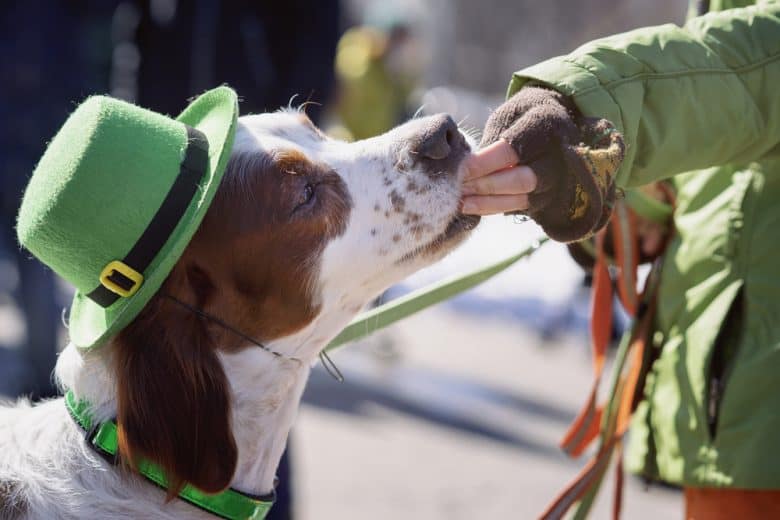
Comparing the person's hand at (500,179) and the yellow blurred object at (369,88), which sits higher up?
the person's hand at (500,179)

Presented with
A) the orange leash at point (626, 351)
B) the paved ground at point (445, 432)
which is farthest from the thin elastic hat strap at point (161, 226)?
the paved ground at point (445, 432)

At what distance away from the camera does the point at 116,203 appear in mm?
1936

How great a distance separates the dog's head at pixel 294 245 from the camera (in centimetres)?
216

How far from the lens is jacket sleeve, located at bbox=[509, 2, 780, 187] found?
6.07 ft

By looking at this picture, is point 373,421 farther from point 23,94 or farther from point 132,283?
point 132,283

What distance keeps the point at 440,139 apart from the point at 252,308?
495 millimetres

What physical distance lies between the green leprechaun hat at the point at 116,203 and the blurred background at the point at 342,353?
0.93 m

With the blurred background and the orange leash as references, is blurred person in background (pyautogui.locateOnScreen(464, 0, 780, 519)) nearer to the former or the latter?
the orange leash

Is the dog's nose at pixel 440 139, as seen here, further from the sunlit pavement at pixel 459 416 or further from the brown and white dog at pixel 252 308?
the sunlit pavement at pixel 459 416

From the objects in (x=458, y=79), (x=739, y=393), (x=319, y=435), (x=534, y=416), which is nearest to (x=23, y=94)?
(x=319, y=435)

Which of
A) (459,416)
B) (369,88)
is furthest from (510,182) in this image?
(369,88)

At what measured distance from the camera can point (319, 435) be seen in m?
5.21

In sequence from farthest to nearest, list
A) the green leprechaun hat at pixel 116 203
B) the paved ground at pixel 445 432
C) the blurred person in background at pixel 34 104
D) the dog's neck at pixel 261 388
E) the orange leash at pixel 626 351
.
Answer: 1. the blurred person in background at pixel 34 104
2. the paved ground at pixel 445 432
3. the orange leash at pixel 626 351
4. the dog's neck at pixel 261 388
5. the green leprechaun hat at pixel 116 203

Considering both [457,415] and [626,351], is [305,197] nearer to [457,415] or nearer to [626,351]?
[626,351]
